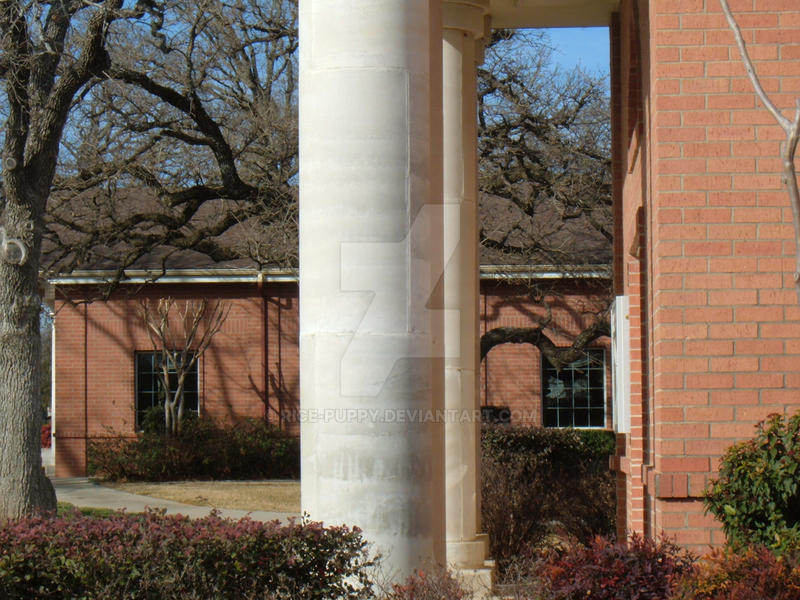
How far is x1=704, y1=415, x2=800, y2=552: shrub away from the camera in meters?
5.62

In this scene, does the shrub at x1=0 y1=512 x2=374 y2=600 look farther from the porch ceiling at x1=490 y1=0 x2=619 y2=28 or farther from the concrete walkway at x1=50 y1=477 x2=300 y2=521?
the concrete walkway at x1=50 y1=477 x2=300 y2=521

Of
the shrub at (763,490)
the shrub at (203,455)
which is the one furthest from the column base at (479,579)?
the shrub at (203,455)

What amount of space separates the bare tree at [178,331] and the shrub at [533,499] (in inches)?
449

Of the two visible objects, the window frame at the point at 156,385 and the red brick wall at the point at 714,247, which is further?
the window frame at the point at 156,385

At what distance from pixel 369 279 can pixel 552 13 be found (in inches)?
222

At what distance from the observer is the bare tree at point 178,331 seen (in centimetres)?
2397

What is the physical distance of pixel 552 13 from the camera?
10523mm

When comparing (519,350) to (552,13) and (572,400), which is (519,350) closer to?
(572,400)

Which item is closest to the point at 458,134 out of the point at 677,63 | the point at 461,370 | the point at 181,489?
the point at 461,370

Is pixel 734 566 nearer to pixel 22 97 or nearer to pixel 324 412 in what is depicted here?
pixel 324 412

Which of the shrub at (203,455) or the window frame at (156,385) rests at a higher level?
the window frame at (156,385)

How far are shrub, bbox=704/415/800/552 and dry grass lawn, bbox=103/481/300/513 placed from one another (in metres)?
11.8

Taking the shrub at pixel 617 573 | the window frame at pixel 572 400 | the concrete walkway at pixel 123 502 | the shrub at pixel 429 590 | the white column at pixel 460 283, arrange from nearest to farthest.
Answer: the shrub at pixel 429 590, the shrub at pixel 617 573, the white column at pixel 460 283, the concrete walkway at pixel 123 502, the window frame at pixel 572 400

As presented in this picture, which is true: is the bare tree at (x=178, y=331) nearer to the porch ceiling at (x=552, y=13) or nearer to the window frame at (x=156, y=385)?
the window frame at (x=156, y=385)
